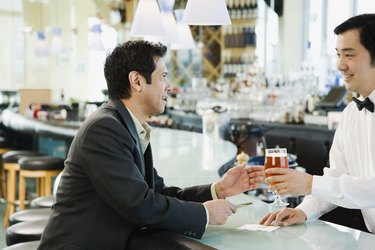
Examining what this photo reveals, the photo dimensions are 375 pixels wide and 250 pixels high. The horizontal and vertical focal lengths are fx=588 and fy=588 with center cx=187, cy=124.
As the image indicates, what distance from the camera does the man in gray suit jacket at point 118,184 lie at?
5.98 ft

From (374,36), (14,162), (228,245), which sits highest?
(374,36)

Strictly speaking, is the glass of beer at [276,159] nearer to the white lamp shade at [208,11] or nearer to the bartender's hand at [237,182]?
the bartender's hand at [237,182]

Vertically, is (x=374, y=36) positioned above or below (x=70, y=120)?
above

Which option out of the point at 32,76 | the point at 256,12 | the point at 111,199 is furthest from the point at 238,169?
the point at 32,76

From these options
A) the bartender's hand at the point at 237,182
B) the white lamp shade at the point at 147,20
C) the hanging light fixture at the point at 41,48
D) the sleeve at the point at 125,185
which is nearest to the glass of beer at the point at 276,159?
the bartender's hand at the point at 237,182

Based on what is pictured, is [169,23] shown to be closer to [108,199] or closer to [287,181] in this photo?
[287,181]

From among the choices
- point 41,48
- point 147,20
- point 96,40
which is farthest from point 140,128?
point 41,48

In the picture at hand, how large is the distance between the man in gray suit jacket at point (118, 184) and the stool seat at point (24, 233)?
0.96 metres

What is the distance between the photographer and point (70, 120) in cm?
702

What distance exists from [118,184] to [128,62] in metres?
0.47

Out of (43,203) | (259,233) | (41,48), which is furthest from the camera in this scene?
(41,48)

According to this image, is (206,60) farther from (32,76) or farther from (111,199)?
(111,199)

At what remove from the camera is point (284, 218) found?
2.06 m

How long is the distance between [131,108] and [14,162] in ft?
13.7
